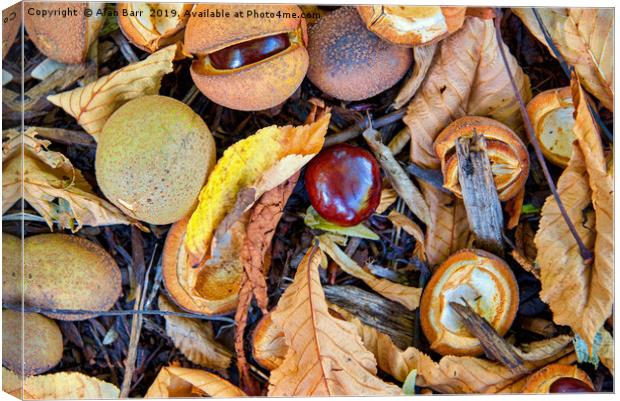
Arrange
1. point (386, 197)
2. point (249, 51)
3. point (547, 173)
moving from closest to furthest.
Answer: point (249, 51) → point (547, 173) → point (386, 197)

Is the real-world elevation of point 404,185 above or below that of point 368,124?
below

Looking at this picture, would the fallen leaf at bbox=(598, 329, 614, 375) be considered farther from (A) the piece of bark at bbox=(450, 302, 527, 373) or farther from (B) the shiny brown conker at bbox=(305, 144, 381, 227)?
(B) the shiny brown conker at bbox=(305, 144, 381, 227)

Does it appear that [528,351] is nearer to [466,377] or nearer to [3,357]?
[466,377]

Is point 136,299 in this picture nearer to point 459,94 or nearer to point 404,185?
point 404,185

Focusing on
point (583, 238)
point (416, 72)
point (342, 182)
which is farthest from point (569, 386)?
point (416, 72)

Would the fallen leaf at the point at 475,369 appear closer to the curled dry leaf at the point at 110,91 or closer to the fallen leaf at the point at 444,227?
the fallen leaf at the point at 444,227

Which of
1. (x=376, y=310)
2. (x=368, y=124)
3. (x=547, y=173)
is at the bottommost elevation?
(x=376, y=310)
